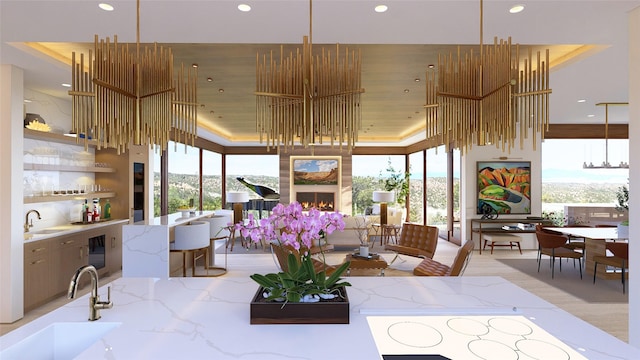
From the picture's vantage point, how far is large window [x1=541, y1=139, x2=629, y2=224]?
27.6 ft

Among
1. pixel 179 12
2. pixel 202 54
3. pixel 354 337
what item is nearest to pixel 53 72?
pixel 202 54

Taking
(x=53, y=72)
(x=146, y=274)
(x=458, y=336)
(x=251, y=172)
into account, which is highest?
(x=53, y=72)

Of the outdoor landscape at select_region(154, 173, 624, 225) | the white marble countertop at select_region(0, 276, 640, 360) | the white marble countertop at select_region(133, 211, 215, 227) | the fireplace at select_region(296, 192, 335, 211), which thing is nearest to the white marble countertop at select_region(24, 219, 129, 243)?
the white marble countertop at select_region(133, 211, 215, 227)

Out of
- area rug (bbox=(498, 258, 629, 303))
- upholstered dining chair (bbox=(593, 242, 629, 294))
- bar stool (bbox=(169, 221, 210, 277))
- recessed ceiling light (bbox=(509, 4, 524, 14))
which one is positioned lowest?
area rug (bbox=(498, 258, 629, 303))

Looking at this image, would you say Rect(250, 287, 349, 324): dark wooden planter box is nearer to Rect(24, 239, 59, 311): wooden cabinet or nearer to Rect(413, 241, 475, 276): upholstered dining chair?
Rect(413, 241, 475, 276): upholstered dining chair

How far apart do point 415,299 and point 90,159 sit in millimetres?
6021

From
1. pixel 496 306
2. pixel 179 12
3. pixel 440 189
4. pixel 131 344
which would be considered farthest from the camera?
pixel 440 189

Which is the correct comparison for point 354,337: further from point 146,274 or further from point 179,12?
point 146,274

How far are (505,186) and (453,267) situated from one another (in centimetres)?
530

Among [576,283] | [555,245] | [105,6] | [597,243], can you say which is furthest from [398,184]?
[105,6]

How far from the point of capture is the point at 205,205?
408 inches

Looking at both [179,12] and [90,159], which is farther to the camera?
[90,159]

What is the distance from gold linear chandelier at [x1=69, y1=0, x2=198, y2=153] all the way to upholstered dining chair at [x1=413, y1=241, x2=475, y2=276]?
3188 mm

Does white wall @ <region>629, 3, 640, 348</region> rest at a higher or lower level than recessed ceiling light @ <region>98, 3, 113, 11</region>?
lower
